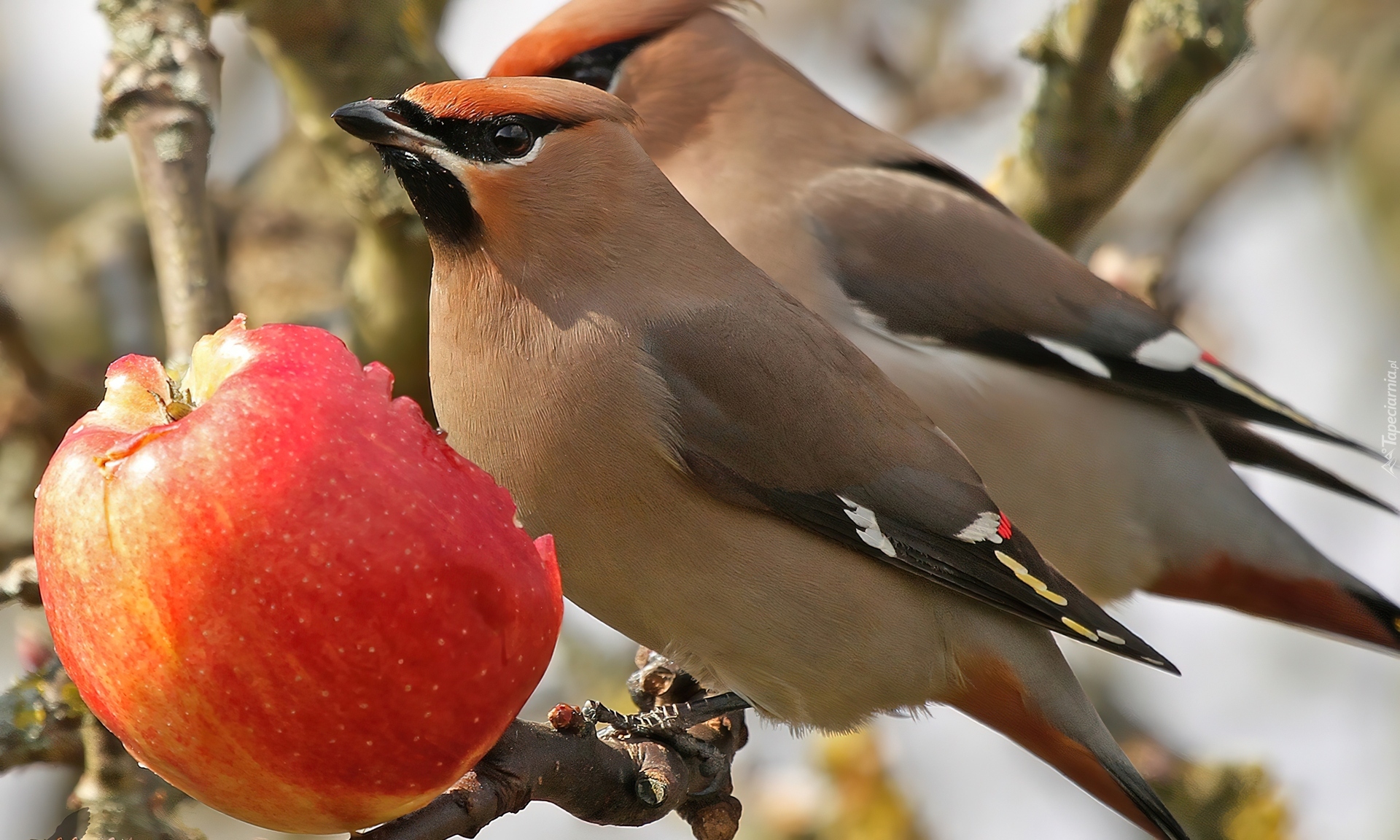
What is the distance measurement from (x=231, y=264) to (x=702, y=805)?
2576mm

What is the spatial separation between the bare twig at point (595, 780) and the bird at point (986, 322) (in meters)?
1.20

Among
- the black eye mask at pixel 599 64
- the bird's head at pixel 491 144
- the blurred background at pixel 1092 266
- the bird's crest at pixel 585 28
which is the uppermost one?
the bird's head at pixel 491 144

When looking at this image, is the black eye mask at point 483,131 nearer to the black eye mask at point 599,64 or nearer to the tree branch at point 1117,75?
the black eye mask at point 599,64

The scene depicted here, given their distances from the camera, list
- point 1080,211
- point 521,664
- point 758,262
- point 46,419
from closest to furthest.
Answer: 1. point 521,664
2. point 46,419
3. point 758,262
4. point 1080,211

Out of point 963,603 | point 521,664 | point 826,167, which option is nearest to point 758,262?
point 826,167

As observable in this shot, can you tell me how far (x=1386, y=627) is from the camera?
12.5 feet

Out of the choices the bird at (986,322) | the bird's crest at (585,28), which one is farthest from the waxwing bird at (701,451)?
the bird's crest at (585,28)

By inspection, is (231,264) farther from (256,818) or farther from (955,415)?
(256,818)

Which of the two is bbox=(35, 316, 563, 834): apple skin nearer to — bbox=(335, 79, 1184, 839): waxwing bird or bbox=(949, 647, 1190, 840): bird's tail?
bbox=(335, 79, 1184, 839): waxwing bird

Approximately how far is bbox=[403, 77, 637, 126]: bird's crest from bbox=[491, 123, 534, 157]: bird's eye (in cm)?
4

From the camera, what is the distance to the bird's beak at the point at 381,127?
2260mm

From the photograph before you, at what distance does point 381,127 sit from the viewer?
7.52 feet

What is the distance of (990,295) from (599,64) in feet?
3.74

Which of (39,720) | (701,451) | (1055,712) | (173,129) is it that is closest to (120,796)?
(39,720)
